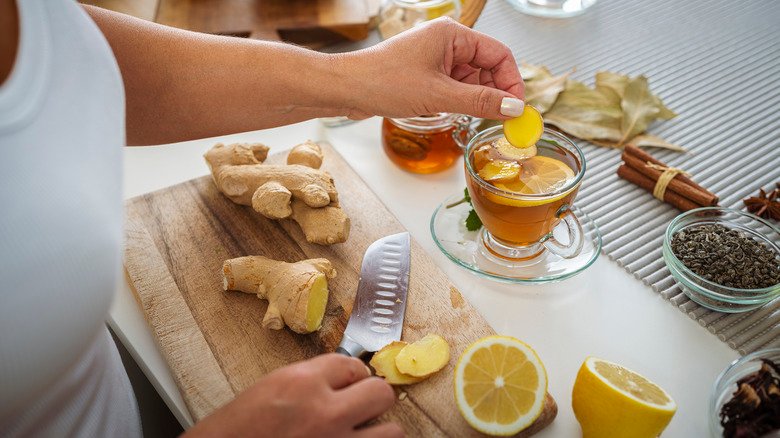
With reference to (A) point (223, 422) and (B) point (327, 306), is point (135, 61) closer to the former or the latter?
(B) point (327, 306)

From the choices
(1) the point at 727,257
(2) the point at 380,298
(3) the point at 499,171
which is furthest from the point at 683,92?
(2) the point at 380,298

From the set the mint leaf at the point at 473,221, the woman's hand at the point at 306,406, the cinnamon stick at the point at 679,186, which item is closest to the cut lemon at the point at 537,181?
the mint leaf at the point at 473,221

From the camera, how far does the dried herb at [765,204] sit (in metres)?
1.01

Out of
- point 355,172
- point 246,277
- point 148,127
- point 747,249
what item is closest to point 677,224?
point 747,249

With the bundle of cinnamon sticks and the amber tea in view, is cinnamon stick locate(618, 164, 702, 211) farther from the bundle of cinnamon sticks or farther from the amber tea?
the amber tea

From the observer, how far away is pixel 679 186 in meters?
1.05

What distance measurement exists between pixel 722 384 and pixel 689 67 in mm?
861

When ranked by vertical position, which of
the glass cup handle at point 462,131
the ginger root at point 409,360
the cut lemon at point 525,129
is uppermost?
the cut lemon at point 525,129

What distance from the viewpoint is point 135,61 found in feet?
2.99

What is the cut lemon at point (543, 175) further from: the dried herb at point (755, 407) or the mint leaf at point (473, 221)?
the dried herb at point (755, 407)

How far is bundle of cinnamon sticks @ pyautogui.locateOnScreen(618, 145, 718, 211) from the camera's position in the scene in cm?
103

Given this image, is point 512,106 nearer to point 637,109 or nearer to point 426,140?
point 426,140

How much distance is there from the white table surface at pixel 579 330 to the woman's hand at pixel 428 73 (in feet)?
0.68

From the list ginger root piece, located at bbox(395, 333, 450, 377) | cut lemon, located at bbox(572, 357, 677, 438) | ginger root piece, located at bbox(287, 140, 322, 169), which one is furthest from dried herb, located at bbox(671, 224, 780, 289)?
ginger root piece, located at bbox(287, 140, 322, 169)
